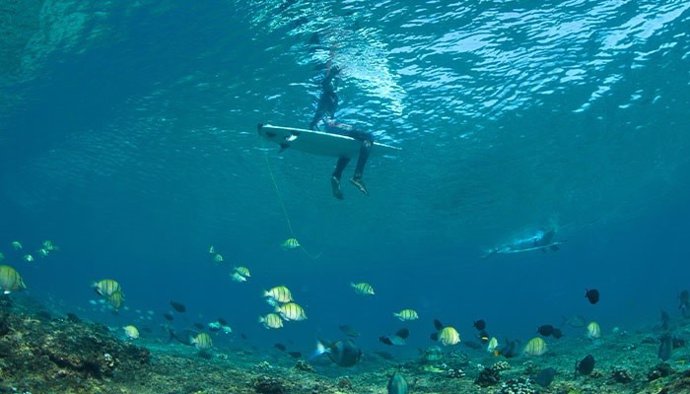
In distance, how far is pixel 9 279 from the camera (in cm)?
845

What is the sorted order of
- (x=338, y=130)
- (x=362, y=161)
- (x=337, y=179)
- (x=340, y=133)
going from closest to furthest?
(x=362, y=161) → (x=337, y=179) → (x=340, y=133) → (x=338, y=130)

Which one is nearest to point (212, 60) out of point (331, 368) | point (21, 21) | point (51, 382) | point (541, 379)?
point (21, 21)

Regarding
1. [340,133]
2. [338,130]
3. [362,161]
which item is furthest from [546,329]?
[338,130]

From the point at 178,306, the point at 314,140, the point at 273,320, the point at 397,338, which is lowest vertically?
the point at 178,306

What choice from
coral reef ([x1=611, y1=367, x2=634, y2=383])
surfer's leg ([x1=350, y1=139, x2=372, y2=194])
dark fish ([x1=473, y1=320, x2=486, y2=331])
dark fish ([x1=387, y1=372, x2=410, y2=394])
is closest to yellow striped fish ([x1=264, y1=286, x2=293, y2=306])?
surfer's leg ([x1=350, y1=139, x2=372, y2=194])

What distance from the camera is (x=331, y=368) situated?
14.5 m

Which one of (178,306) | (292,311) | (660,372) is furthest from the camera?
(178,306)

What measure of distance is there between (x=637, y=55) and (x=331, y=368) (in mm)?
17252

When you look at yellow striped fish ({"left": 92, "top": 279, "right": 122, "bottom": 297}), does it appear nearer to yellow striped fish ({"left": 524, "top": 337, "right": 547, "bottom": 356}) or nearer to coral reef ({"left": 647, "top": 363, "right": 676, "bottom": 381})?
yellow striped fish ({"left": 524, "top": 337, "right": 547, "bottom": 356})

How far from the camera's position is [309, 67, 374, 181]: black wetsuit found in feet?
40.0

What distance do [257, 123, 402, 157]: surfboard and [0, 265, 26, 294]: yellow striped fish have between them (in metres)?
6.29

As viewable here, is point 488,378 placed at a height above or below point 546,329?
below

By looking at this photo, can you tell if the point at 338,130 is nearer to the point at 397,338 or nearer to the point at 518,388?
the point at 397,338

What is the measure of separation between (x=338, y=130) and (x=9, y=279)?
8593 millimetres
